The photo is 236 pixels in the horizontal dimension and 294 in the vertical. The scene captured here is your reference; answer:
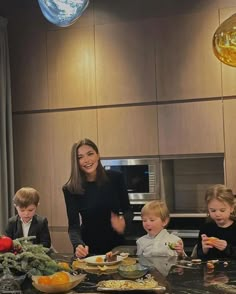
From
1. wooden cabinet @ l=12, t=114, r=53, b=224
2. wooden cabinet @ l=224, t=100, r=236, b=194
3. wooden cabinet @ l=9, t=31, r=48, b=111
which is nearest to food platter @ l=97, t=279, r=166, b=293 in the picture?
wooden cabinet @ l=224, t=100, r=236, b=194

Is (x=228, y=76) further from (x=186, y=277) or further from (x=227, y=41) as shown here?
(x=186, y=277)

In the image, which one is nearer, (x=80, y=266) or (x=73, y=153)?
(x=80, y=266)

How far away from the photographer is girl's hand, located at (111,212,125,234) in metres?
2.96

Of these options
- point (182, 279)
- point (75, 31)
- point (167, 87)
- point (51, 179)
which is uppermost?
point (75, 31)

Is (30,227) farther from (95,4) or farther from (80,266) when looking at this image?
(95,4)

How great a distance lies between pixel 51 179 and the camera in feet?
14.2

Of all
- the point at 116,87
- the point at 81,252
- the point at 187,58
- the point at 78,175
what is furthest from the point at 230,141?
the point at 81,252

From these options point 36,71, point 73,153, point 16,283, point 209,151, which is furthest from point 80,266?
point 36,71

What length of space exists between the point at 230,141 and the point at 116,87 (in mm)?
1025

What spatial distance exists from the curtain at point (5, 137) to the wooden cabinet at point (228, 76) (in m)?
1.80

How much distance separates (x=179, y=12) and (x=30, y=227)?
2.05m

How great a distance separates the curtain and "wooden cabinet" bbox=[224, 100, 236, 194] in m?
1.80

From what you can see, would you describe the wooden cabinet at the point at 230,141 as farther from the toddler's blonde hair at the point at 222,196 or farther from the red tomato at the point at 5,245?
the red tomato at the point at 5,245

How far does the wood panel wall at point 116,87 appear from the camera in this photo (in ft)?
12.8
